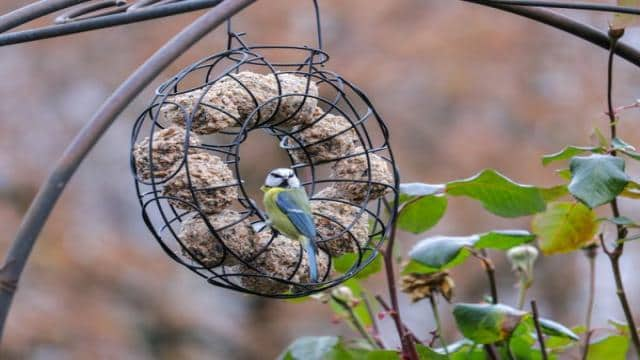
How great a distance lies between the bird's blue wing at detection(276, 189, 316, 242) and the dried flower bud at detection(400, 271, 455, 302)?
0.92 feet

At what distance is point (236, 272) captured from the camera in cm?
118

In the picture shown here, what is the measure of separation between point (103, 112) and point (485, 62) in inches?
113

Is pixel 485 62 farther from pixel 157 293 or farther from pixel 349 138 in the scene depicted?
pixel 349 138

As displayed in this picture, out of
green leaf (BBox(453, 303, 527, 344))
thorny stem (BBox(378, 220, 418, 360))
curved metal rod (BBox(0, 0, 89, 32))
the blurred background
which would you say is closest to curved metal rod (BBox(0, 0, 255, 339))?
curved metal rod (BBox(0, 0, 89, 32))

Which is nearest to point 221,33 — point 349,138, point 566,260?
point 566,260

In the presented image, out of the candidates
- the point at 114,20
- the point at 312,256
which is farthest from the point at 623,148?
the point at 114,20

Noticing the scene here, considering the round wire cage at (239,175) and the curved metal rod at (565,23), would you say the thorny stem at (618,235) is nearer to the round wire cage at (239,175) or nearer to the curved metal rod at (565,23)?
the curved metal rod at (565,23)

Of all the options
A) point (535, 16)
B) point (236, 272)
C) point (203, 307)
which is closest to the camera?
point (535, 16)

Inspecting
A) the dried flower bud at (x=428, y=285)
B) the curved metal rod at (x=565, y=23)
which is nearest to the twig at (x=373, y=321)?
the dried flower bud at (x=428, y=285)

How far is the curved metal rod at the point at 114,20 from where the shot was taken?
0.93m

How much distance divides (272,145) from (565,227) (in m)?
1.95

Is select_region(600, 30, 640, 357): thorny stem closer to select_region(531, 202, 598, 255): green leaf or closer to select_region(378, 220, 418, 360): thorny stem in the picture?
select_region(531, 202, 598, 255): green leaf

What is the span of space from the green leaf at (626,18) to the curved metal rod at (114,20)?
18.4 inches

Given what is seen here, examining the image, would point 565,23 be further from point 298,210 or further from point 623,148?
point 298,210
